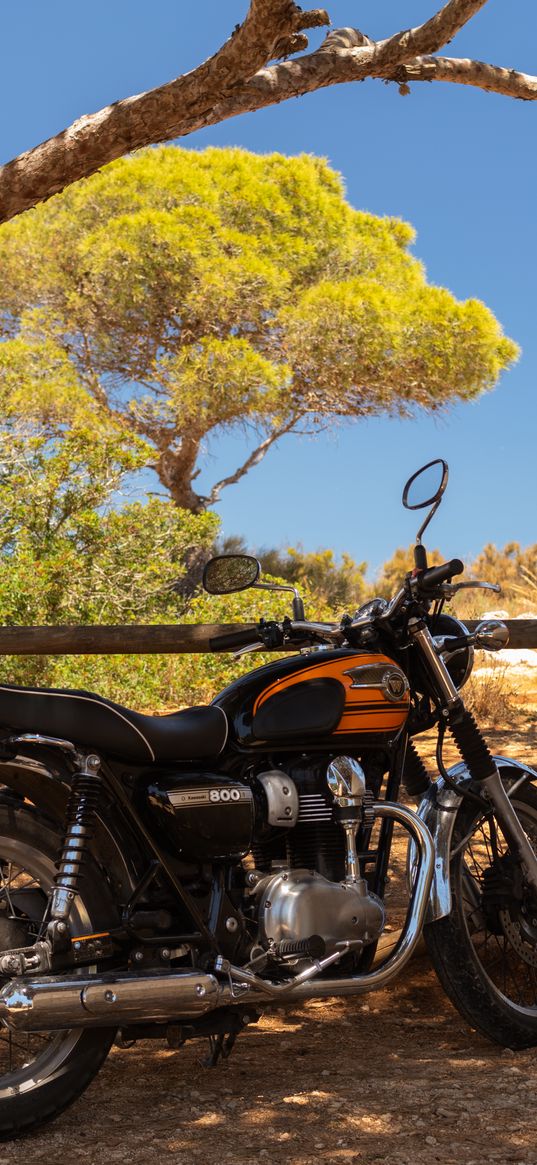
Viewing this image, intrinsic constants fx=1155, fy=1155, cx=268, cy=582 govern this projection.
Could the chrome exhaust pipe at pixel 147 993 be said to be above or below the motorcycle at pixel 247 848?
below

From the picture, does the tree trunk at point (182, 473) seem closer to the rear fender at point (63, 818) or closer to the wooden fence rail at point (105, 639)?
the wooden fence rail at point (105, 639)

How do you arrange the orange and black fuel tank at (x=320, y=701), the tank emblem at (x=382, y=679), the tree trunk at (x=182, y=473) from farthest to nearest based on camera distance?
the tree trunk at (x=182, y=473), the tank emblem at (x=382, y=679), the orange and black fuel tank at (x=320, y=701)

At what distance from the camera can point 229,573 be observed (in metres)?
3.21

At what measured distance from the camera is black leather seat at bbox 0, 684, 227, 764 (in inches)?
104

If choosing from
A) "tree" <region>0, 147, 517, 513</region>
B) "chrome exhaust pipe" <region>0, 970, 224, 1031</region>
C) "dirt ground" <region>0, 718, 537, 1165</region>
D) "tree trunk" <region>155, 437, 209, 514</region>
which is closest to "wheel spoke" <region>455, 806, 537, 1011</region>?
"dirt ground" <region>0, 718, 537, 1165</region>

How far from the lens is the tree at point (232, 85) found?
4.72m

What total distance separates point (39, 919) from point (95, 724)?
48cm

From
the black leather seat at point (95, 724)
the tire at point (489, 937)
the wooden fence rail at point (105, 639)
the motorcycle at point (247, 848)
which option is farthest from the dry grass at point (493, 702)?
the black leather seat at point (95, 724)

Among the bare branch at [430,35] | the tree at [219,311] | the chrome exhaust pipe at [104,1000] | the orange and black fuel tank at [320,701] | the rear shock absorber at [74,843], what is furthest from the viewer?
the tree at [219,311]

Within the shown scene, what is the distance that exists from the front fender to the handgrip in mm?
543

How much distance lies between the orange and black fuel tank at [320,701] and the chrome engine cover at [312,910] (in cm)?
34

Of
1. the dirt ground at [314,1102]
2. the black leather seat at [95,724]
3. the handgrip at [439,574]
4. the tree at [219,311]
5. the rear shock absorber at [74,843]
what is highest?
the tree at [219,311]

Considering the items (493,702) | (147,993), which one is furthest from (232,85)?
(493,702)

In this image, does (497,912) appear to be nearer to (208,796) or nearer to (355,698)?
(355,698)
